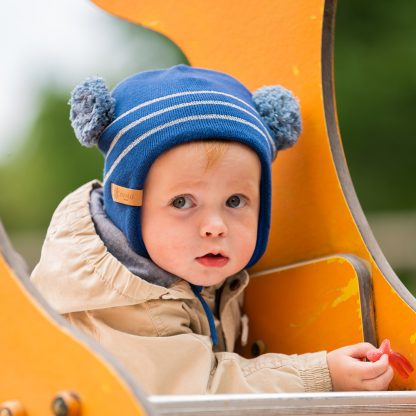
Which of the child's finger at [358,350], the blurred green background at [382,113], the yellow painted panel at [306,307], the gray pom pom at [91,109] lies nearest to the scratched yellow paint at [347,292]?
the yellow painted panel at [306,307]

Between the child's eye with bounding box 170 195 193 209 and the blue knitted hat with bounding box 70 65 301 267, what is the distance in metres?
0.06

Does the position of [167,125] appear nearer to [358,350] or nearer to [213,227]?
[213,227]

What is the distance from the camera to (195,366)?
1.22 m

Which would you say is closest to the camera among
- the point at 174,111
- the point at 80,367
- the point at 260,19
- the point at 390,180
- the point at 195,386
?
the point at 80,367

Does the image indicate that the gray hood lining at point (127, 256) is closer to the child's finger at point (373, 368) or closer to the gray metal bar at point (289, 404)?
the child's finger at point (373, 368)

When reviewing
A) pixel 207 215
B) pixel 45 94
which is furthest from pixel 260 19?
pixel 45 94

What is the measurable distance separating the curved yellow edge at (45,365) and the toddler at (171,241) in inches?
11.6

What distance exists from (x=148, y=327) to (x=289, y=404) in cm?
40

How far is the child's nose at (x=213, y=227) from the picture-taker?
1254 millimetres

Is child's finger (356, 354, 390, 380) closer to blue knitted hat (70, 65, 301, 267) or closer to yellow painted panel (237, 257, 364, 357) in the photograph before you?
yellow painted panel (237, 257, 364, 357)

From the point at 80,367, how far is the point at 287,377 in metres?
0.49

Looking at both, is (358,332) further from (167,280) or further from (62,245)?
(62,245)

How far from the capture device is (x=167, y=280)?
4.31ft

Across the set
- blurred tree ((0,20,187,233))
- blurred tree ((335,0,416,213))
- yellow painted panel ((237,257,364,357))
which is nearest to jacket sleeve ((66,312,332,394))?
yellow painted panel ((237,257,364,357))
